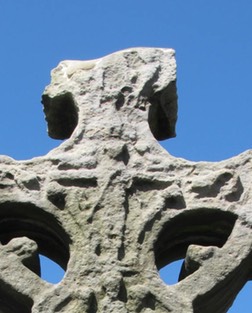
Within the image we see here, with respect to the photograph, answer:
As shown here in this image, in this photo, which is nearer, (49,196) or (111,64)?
(49,196)

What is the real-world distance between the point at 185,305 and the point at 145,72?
1.46 m

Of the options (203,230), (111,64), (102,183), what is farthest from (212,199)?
(111,64)

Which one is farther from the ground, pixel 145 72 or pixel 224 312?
pixel 145 72

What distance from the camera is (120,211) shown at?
588cm

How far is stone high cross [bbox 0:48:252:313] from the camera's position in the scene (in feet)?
18.5

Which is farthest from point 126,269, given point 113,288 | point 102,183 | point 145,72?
point 145,72

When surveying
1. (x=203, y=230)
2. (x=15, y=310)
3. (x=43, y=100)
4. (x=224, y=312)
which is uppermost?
(x=43, y=100)

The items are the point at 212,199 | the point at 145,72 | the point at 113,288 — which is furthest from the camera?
the point at 145,72

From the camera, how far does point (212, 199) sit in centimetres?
601

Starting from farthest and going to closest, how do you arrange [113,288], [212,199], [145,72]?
[145,72] < [212,199] < [113,288]

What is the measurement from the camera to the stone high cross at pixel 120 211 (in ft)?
18.5

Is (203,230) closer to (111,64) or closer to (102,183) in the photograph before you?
(102,183)

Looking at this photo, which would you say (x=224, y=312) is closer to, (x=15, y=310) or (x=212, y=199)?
(x=212, y=199)

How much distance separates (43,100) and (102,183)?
0.78 m
